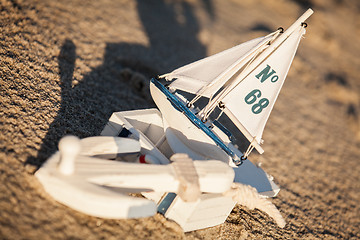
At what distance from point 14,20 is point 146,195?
2946mm

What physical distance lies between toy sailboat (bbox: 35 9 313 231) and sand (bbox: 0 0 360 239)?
0.35 metres

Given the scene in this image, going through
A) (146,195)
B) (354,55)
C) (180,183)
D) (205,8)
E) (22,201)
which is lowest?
(22,201)

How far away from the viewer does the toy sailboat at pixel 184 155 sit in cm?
247

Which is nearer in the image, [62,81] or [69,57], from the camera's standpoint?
[62,81]

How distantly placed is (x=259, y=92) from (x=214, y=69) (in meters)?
0.46

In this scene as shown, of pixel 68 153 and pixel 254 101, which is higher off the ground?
pixel 254 101

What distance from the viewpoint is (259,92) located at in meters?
3.32

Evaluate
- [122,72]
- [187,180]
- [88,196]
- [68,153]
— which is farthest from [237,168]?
[122,72]

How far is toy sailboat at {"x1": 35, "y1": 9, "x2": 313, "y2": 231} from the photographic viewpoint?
2471 mm

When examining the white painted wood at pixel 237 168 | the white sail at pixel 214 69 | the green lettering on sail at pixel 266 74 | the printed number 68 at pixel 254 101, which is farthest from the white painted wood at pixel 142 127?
the green lettering on sail at pixel 266 74

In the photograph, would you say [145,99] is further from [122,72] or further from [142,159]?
[142,159]

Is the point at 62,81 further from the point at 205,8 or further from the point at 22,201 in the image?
the point at 205,8

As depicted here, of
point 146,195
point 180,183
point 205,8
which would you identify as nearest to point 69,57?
point 146,195

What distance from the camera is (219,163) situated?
2.92m
